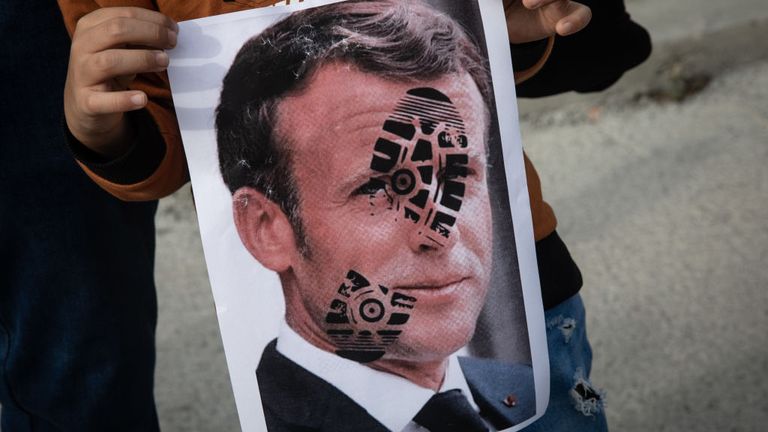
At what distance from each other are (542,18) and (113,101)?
14.9 inches

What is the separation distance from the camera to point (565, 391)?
36.2 inches

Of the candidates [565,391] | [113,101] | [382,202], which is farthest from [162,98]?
[565,391]

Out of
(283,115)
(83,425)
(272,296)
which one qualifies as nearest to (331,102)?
(283,115)

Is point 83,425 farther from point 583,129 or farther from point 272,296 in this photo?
point 583,129

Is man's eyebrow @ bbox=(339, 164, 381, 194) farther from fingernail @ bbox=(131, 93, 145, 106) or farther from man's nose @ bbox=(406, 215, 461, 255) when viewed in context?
fingernail @ bbox=(131, 93, 145, 106)

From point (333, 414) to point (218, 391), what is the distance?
3.67 ft

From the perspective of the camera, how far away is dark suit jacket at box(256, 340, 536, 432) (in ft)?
2.57

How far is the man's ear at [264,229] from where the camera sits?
772 mm

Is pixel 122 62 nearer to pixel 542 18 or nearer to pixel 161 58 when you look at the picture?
pixel 161 58

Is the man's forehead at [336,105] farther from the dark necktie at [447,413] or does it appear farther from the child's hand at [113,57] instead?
the dark necktie at [447,413]

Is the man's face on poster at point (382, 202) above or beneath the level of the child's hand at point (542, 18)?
beneath

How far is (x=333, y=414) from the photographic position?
799 mm

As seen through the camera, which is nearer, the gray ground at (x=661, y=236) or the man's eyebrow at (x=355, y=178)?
the man's eyebrow at (x=355, y=178)

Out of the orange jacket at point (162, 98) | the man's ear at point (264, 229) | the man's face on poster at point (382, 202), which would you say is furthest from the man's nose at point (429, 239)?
the orange jacket at point (162, 98)
